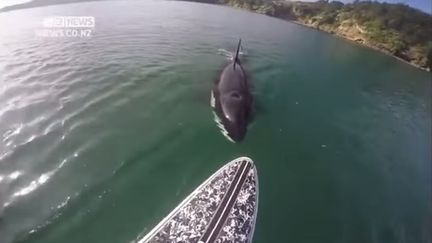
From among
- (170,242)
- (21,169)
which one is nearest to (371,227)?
A: (170,242)

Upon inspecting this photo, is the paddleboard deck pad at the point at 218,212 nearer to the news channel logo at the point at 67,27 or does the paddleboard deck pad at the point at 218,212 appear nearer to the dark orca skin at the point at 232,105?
the dark orca skin at the point at 232,105

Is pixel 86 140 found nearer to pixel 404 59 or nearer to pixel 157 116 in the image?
pixel 157 116

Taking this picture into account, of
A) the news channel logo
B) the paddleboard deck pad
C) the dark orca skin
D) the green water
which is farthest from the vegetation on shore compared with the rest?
the paddleboard deck pad

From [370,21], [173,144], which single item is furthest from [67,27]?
[370,21]

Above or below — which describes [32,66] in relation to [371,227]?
above

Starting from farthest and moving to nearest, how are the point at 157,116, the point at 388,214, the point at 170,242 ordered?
the point at 157,116, the point at 388,214, the point at 170,242

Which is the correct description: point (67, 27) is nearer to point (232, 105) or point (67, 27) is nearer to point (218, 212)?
point (232, 105)

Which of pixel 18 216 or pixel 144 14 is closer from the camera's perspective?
pixel 18 216
